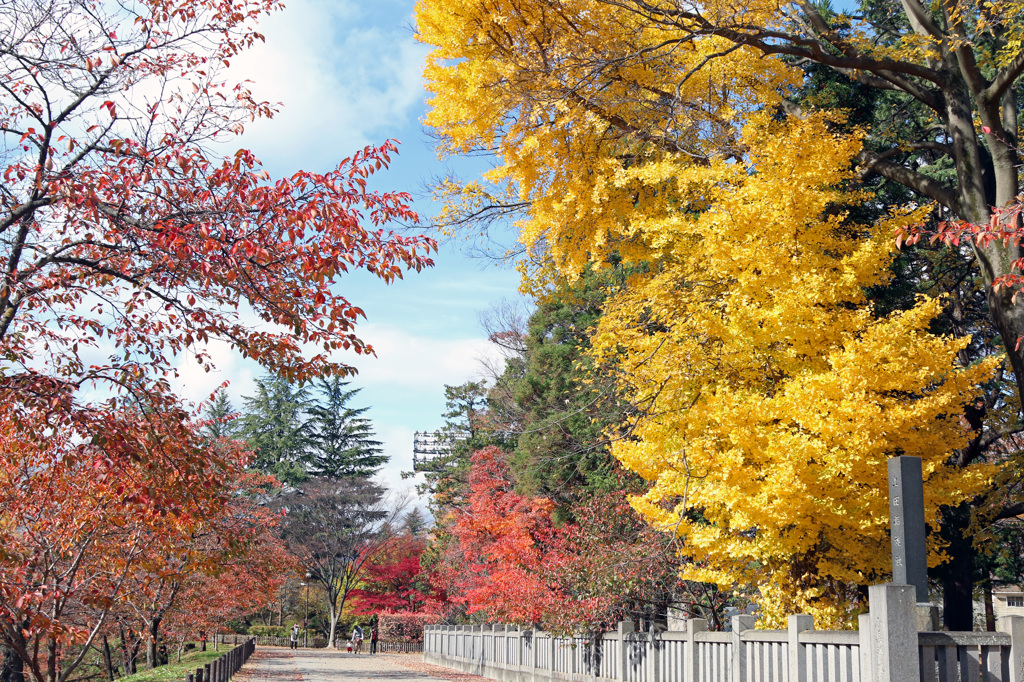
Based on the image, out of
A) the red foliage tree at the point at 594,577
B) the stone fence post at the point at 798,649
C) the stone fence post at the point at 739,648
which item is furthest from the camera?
the red foliage tree at the point at 594,577

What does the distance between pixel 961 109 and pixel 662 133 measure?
14.7 ft

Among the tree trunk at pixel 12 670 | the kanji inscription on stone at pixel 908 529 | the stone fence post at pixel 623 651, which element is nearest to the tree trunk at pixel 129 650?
the tree trunk at pixel 12 670

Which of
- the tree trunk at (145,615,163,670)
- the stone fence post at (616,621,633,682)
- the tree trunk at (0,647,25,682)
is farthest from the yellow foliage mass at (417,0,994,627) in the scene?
the tree trunk at (145,615,163,670)

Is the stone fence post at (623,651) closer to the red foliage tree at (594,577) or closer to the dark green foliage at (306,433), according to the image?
the red foliage tree at (594,577)

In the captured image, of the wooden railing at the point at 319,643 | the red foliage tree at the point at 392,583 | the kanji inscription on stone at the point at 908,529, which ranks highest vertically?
the kanji inscription on stone at the point at 908,529

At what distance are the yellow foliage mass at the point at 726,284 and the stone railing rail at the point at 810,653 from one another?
1374 mm

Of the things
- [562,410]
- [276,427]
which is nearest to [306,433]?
[276,427]

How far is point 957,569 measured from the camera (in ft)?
53.5

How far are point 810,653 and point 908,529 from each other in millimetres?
1751

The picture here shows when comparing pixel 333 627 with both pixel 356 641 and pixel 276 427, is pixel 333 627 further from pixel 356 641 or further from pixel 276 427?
pixel 276 427

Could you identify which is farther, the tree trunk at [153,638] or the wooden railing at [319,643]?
the wooden railing at [319,643]

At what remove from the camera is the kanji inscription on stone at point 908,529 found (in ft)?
30.1

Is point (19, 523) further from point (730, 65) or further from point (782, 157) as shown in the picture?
point (730, 65)

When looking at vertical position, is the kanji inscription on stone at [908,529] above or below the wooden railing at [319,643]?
above
